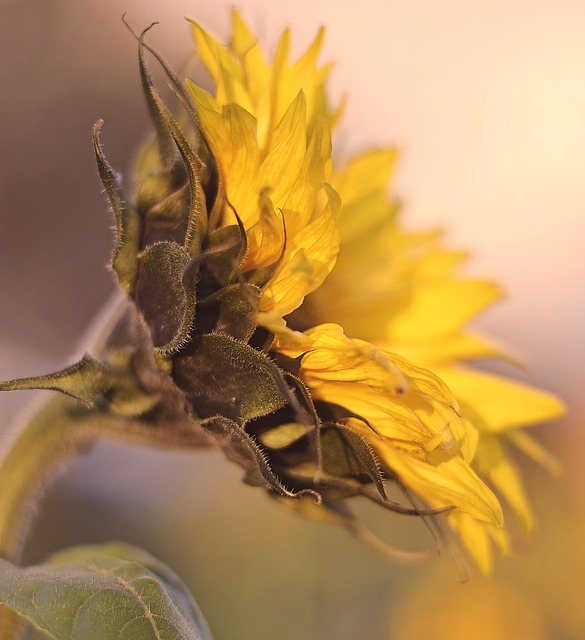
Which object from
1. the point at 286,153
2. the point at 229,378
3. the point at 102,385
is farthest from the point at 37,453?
the point at 286,153

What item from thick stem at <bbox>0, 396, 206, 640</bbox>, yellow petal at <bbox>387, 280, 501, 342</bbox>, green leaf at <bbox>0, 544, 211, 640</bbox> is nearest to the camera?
green leaf at <bbox>0, 544, 211, 640</bbox>

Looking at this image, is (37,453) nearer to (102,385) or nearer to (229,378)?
(102,385)

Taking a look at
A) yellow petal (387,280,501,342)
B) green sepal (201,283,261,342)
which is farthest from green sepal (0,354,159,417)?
yellow petal (387,280,501,342)

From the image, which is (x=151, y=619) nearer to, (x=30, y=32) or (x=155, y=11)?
(x=30, y=32)

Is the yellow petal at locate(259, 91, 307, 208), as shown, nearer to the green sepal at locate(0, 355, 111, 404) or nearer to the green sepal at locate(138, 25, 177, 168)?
the green sepal at locate(138, 25, 177, 168)

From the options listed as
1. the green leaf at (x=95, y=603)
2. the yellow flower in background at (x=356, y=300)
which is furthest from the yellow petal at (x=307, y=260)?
the green leaf at (x=95, y=603)

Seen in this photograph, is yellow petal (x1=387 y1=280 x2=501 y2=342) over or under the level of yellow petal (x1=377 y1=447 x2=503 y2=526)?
over

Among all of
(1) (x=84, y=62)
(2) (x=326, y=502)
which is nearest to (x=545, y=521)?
(2) (x=326, y=502)
